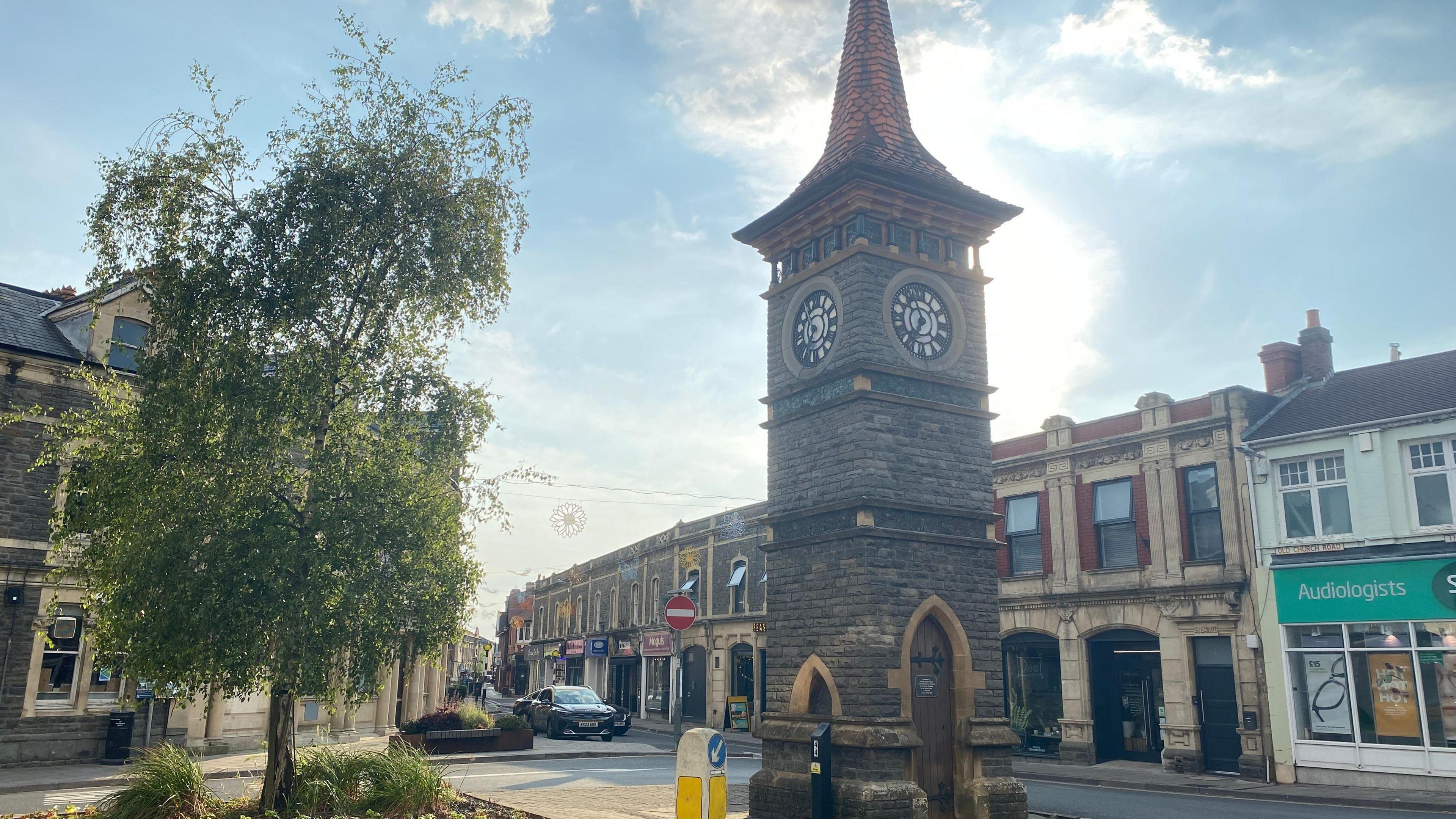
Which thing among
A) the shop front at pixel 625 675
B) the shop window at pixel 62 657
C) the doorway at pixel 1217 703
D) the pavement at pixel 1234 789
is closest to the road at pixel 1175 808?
the pavement at pixel 1234 789

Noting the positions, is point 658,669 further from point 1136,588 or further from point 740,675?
point 1136,588

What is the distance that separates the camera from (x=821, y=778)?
12.1m

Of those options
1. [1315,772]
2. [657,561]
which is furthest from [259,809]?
[657,561]

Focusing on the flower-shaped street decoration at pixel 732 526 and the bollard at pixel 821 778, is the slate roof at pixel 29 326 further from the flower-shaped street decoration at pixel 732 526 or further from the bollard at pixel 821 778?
the flower-shaped street decoration at pixel 732 526

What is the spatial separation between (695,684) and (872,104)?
2802cm

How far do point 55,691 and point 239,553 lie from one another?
12.7 metres

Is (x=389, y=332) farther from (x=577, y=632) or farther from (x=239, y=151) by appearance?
(x=577, y=632)

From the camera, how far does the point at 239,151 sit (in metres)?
12.4

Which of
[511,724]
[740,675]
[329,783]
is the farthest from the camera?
[740,675]

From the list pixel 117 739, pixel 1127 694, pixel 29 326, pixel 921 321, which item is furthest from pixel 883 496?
pixel 29 326

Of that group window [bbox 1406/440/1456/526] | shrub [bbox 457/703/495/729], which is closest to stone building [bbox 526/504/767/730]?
shrub [bbox 457/703/495/729]

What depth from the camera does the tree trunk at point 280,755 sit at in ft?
37.3

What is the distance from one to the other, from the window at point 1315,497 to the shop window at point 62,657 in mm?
25159

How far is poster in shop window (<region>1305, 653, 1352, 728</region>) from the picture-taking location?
20.0 metres
